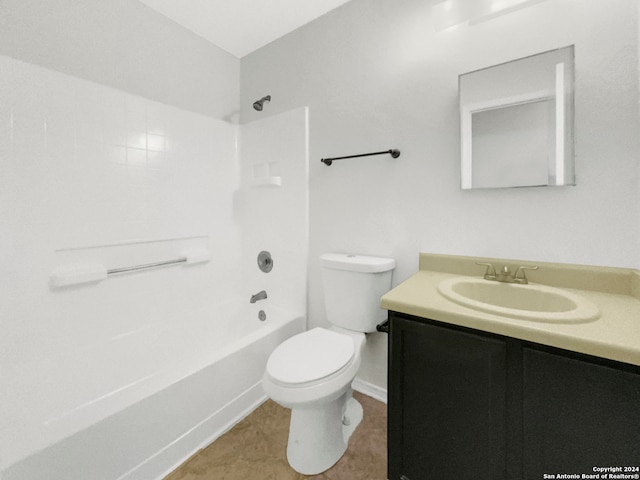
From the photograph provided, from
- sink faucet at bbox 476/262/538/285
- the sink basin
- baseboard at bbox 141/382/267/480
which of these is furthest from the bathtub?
sink faucet at bbox 476/262/538/285

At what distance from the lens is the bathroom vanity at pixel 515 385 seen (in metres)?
0.66

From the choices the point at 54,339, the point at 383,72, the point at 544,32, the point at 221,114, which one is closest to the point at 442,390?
the point at 544,32

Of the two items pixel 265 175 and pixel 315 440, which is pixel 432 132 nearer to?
pixel 265 175

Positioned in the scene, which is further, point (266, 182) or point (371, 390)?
point (266, 182)

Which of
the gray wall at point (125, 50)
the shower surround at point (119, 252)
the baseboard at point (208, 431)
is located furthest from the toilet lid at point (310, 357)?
the gray wall at point (125, 50)

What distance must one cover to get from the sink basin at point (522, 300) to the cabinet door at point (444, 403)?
0.34 feet

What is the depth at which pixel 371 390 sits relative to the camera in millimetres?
1657

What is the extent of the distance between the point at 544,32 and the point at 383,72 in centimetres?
70

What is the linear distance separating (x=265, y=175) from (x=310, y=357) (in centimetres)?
136

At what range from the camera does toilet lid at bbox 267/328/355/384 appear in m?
1.08

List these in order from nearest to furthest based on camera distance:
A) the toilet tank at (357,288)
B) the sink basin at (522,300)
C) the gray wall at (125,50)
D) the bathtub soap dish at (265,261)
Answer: the sink basin at (522,300), the gray wall at (125,50), the toilet tank at (357,288), the bathtub soap dish at (265,261)

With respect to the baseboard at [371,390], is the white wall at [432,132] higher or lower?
higher

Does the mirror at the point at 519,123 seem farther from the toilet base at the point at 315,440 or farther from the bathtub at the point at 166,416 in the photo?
the bathtub at the point at 166,416

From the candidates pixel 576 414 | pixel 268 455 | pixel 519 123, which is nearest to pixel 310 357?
pixel 268 455
